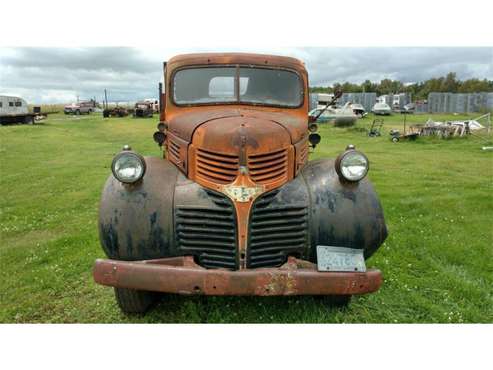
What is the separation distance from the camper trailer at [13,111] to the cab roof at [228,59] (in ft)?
112

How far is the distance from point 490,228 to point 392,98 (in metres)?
57.9

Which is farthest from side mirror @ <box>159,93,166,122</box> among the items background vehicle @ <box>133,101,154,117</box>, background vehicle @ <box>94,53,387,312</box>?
background vehicle @ <box>133,101,154,117</box>

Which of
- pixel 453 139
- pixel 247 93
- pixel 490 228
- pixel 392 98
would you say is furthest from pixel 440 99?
pixel 247 93

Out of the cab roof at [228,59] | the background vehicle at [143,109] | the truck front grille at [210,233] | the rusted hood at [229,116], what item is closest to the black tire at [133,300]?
the truck front grille at [210,233]

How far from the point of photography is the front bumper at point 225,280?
9.44 ft

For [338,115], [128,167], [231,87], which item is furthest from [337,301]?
[338,115]

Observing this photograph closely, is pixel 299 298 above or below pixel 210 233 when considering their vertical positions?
below

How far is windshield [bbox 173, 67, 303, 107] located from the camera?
4.39m

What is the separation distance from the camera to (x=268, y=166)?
3332 mm

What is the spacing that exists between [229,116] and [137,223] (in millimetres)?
1315

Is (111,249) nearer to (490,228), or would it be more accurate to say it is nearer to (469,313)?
(469,313)

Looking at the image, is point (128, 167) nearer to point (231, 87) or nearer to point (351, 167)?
point (231, 87)

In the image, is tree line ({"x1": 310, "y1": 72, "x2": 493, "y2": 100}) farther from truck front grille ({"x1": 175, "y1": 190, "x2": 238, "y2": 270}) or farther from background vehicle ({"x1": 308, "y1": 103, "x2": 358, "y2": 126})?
truck front grille ({"x1": 175, "y1": 190, "x2": 238, "y2": 270})

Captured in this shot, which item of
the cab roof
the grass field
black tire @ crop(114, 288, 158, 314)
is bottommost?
the grass field
